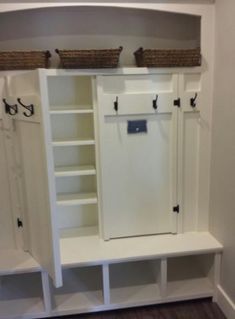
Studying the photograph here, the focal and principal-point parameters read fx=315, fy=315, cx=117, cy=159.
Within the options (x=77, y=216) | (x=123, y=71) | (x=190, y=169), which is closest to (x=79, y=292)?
(x=77, y=216)

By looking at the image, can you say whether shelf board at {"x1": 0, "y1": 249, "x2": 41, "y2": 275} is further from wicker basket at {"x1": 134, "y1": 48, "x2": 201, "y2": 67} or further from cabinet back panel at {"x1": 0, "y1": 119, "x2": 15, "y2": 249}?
wicker basket at {"x1": 134, "y1": 48, "x2": 201, "y2": 67}

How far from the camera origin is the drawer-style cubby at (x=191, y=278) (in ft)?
7.85

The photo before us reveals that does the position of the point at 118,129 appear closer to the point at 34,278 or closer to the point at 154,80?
the point at 154,80

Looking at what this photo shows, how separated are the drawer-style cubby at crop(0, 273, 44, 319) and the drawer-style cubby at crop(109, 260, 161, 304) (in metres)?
0.56

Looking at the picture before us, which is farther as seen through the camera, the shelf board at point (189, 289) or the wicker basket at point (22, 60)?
the shelf board at point (189, 289)

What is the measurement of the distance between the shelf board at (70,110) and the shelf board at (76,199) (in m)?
0.68

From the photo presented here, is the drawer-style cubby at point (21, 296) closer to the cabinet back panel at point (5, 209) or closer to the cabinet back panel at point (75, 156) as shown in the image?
the cabinet back panel at point (5, 209)

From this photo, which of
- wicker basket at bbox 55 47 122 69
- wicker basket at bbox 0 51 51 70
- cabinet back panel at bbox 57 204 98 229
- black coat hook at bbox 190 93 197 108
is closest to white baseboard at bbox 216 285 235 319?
cabinet back panel at bbox 57 204 98 229

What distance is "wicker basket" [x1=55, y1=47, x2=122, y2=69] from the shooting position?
2117 mm

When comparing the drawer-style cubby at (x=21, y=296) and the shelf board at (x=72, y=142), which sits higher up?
the shelf board at (x=72, y=142)

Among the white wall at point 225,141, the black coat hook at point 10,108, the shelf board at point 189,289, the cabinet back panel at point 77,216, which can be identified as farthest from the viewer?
the cabinet back panel at point 77,216

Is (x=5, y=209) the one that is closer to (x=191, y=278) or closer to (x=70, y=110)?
(x=70, y=110)

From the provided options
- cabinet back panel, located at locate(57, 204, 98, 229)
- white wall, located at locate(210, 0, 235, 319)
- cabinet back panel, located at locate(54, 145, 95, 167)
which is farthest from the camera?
cabinet back panel, located at locate(57, 204, 98, 229)

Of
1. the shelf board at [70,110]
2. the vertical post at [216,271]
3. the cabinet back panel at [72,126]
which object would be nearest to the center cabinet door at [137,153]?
the shelf board at [70,110]
